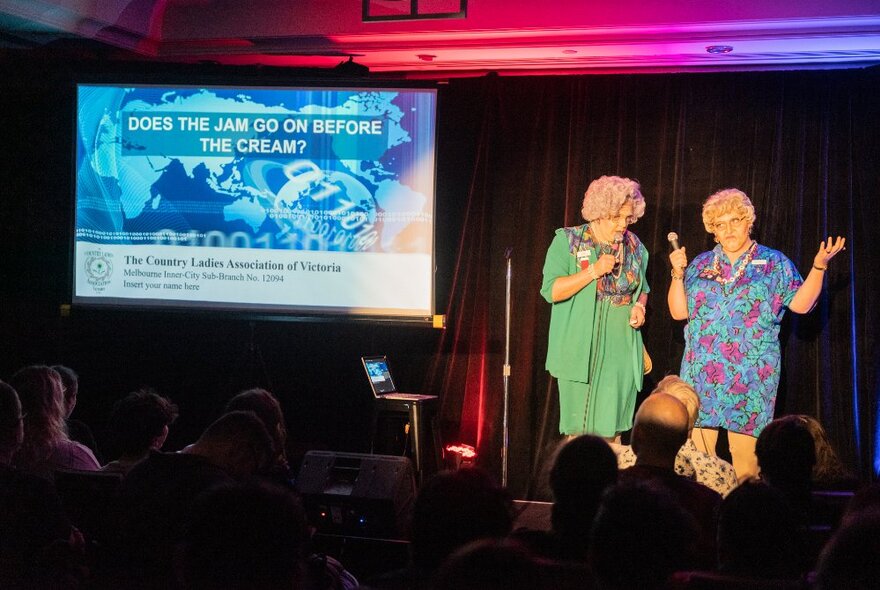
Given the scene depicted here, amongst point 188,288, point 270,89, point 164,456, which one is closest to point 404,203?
point 270,89

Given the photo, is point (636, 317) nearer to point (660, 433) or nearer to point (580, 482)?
point (660, 433)

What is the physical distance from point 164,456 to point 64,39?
4202 mm

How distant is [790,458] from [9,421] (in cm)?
231

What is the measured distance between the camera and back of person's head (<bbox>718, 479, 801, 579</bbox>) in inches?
75.0

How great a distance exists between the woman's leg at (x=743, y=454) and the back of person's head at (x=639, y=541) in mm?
3316

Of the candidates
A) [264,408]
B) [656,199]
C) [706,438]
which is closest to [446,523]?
[264,408]

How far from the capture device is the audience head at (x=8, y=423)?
286cm

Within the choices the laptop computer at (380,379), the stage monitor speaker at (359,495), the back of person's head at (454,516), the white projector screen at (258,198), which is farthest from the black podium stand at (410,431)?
the back of person's head at (454,516)

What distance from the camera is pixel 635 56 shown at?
5590 millimetres

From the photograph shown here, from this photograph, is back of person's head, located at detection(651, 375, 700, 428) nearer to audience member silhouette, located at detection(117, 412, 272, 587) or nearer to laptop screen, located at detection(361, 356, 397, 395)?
audience member silhouette, located at detection(117, 412, 272, 587)

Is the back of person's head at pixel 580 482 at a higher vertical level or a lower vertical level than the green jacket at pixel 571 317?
lower

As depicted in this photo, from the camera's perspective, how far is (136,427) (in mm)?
3123

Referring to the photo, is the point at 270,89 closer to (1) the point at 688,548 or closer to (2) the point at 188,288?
(2) the point at 188,288

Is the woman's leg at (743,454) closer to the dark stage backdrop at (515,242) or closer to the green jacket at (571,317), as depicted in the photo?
the green jacket at (571,317)
